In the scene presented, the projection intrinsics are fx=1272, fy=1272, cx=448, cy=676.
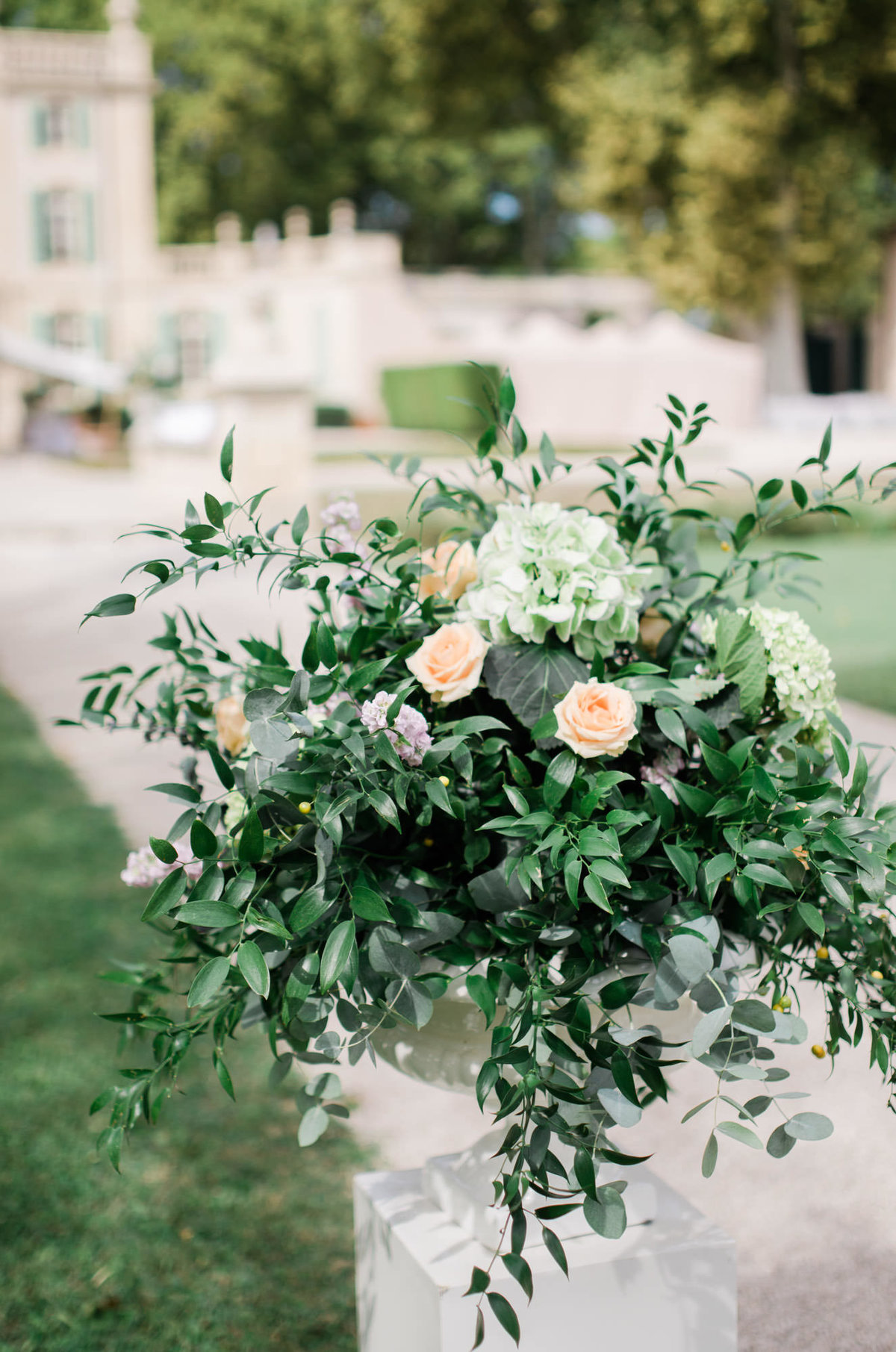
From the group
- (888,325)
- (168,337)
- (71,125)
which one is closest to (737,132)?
(888,325)

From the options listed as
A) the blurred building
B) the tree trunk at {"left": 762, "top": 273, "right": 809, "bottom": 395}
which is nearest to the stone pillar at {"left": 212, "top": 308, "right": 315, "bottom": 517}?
the tree trunk at {"left": 762, "top": 273, "right": 809, "bottom": 395}

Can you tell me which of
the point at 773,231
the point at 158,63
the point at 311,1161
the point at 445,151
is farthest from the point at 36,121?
the point at 311,1161

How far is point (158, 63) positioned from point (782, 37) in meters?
26.4

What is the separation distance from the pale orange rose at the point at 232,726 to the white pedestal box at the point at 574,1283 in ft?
2.07

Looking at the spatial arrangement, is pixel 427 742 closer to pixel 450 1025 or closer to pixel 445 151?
pixel 450 1025

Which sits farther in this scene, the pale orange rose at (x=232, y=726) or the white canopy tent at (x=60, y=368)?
the white canopy tent at (x=60, y=368)

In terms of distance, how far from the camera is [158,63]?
3891 centimetres

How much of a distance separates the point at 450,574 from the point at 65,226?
35642 mm

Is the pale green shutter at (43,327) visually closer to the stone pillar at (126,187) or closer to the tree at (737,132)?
the stone pillar at (126,187)

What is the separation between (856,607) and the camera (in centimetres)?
869

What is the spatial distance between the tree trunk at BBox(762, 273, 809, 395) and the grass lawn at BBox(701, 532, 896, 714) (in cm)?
1059

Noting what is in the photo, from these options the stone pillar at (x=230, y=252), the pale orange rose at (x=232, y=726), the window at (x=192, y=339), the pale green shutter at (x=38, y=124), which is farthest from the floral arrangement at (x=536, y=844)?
the pale green shutter at (x=38, y=124)

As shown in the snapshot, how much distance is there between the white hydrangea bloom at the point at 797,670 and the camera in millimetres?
1547

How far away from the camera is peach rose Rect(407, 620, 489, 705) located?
57.2 inches
